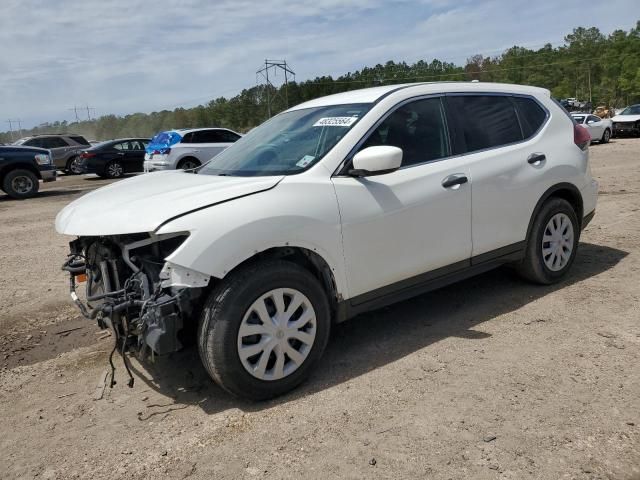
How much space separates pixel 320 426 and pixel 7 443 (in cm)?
174

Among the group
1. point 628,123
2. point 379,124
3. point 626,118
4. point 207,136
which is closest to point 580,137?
point 379,124

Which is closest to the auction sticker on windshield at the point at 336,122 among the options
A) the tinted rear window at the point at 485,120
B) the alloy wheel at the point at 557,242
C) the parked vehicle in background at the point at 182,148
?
the tinted rear window at the point at 485,120

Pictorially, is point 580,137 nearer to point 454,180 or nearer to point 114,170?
point 454,180

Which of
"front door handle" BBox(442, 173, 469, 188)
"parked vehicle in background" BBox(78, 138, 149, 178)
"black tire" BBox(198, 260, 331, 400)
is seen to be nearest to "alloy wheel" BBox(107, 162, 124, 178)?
"parked vehicle in background" BBox(78, 138, 149, 178)

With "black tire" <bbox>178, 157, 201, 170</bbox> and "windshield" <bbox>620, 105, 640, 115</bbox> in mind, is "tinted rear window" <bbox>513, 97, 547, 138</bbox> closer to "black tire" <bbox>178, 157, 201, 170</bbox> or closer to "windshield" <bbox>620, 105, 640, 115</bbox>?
"black tire" <bbox>178, 157, 201, 170</bbox>

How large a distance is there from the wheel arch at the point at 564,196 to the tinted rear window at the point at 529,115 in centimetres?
52

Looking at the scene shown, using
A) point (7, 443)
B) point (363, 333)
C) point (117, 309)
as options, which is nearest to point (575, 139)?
point (363, 333)

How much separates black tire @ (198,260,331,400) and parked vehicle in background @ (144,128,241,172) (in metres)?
13.2

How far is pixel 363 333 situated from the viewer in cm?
416

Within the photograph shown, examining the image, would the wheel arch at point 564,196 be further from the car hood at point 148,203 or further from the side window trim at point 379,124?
the car hood at point 148,203

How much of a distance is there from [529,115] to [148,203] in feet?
11.0

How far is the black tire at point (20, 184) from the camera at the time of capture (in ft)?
46.9

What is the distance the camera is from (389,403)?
10.2 feet

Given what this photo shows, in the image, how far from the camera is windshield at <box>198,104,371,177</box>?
3.61 metres
